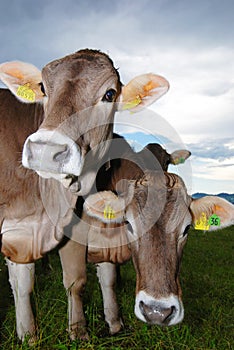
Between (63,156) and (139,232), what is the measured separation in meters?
1.26

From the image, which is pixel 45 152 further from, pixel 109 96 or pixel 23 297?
pixel 23 297

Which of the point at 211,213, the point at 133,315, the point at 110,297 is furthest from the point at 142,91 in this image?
the point at 133,315

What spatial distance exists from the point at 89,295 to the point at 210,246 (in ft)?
25.2

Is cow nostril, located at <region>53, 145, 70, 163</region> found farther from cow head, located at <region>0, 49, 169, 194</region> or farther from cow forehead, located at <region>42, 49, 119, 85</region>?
cow forehead, located at <region>42, 49, 119, 85</region>

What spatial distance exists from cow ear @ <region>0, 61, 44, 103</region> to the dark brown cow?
116 centimetres

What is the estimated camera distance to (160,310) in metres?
4.30

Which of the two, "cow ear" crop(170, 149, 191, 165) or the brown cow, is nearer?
the brown cow

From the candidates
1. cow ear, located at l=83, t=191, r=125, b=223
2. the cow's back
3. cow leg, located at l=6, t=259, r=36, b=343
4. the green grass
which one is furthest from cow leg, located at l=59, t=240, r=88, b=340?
the cow's back

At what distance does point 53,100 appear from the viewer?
4.48 meters

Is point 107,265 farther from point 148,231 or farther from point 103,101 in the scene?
point 103,101

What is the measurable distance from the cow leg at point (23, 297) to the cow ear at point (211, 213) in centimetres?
189

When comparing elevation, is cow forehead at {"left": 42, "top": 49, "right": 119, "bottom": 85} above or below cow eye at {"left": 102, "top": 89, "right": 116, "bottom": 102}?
above

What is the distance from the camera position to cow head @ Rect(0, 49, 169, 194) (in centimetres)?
402

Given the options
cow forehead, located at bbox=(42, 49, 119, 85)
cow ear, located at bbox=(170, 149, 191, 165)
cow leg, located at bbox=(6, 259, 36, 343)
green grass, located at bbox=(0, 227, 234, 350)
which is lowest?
green grass, located at bbox=(0, 227, 234, 350)
